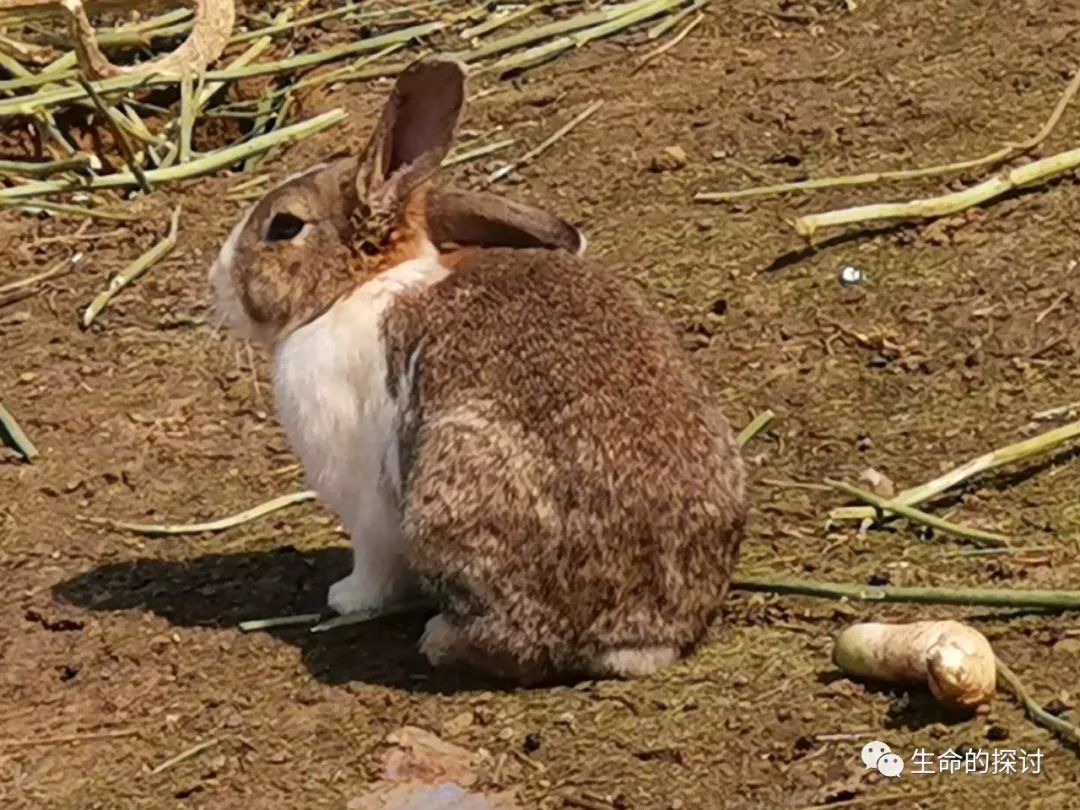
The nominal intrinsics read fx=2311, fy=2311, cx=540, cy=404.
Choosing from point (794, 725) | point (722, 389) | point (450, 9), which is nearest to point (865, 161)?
point (722, 389)

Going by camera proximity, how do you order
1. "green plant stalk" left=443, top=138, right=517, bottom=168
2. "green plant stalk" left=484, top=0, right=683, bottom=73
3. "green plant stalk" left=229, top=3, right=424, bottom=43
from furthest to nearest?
"green plant stalk" left=229, top=3, right=424, bottom=43
"green plant stalk" left=484, top=0, right=683, bottom=73
"green plant stalk" left=443, top=138, right=517, bottom=168

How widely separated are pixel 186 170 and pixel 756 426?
273cm

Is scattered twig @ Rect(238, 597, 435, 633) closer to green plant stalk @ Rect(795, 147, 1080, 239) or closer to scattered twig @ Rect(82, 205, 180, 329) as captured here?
green plant stalk @ Rect(795, 147, 1080, 239)

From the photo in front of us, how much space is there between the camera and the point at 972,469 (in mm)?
5637

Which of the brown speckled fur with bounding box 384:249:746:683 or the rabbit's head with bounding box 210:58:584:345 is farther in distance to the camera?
the rabbit's head with bounding box 210:58:584:345

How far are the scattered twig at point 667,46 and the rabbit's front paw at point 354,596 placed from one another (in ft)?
10.3

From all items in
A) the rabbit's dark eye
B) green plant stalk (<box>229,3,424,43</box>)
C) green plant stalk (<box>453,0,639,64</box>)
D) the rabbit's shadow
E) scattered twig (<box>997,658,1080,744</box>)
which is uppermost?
the rabbit's dark eye

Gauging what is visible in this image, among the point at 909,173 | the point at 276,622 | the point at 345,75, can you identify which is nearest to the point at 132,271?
the point at 345,75

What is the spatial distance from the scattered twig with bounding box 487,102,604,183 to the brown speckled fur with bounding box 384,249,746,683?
2.56 metres

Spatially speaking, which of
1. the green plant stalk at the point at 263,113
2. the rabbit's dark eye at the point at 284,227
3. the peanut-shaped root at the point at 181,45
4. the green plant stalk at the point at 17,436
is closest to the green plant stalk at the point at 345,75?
the green plant stalk at the point at 263,113

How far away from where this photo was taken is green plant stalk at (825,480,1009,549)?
213 inches

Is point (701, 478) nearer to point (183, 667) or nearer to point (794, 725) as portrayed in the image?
point (794, 725)

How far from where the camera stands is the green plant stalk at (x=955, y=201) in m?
6.73

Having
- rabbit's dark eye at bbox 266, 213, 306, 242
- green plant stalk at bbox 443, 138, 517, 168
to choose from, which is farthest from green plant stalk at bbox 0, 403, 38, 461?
green plant stalk at bbox 443, 138, 517, 168
